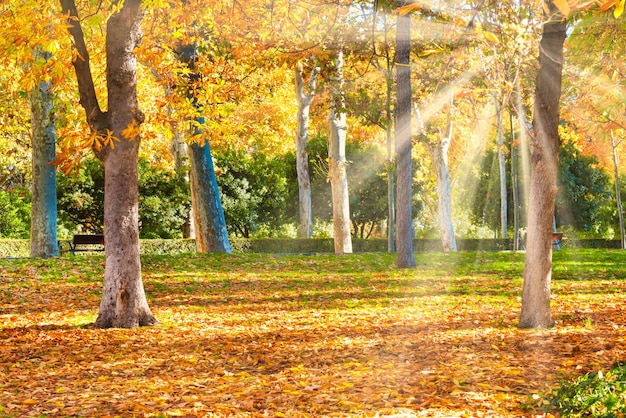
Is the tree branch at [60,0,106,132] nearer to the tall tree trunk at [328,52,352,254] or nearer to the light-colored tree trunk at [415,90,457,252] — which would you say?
the tall tree trunk at [328,52,352,254]

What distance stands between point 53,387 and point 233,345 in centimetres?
226

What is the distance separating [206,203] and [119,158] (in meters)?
9.17

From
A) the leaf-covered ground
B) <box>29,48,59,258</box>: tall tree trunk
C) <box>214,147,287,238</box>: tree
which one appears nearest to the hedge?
<box>214,147,287,238</box>: tree

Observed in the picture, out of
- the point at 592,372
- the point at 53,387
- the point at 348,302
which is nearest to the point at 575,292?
the point at 348,302

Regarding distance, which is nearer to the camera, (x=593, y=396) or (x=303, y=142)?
(x=593, y=396)

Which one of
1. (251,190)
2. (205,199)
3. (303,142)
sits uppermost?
(303,142)

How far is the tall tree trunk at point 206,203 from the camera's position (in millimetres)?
18375

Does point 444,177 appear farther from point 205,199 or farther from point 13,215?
point 13,215

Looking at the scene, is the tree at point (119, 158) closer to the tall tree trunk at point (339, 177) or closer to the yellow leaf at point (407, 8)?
the yellow leaf at point (407, 8)

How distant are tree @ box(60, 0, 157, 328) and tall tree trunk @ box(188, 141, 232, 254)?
8.86 m

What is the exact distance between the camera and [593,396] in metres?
4.89

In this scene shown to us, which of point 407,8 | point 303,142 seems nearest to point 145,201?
point 303,142

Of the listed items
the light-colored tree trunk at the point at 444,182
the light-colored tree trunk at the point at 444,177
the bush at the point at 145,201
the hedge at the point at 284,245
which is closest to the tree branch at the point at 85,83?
the hedge at the point at 284,245

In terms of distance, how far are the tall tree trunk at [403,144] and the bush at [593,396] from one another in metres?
9.42
